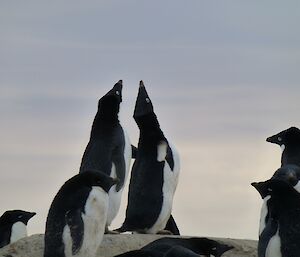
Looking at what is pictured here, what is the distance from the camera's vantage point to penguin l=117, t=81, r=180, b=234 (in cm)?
1495

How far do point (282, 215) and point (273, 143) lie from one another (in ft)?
19.7

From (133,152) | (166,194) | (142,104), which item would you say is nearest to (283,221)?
(166,194)

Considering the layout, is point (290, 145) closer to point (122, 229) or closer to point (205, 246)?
point (122, 229)

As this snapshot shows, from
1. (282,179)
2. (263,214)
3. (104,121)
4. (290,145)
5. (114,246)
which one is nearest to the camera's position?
(282,179)

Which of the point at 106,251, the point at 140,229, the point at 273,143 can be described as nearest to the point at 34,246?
the point at 106,251

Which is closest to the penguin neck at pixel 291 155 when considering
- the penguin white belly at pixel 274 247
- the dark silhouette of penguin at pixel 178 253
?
the penguin white belly at pixel 274 247

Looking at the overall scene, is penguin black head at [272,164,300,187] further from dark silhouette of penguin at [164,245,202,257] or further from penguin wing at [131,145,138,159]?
penguin wing at [131,145,138,159]

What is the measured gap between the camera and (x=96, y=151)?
1499 cm

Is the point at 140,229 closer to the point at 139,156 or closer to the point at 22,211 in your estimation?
the point at 139,156

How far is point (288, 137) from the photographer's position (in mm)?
16469

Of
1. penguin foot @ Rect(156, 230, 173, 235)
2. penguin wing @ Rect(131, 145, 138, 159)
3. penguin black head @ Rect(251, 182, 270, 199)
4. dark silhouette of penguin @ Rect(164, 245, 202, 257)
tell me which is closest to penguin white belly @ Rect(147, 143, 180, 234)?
penguin foot @ Rect(156, 230, 173, 235)

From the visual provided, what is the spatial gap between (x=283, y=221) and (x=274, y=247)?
10.4 inches

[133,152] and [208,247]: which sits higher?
[133,152]

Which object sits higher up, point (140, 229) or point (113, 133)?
point (113, 133)
